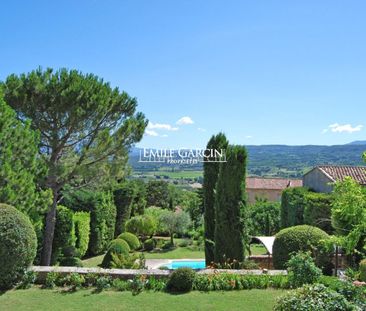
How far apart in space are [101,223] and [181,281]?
1450cm

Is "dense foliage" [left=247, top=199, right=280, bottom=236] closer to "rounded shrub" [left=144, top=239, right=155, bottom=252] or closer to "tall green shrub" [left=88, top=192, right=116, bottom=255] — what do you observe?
"rounded shrub" [left=144, top=239, right=155, bottom=252]

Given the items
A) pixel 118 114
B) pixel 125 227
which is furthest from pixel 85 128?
pixel 125 227

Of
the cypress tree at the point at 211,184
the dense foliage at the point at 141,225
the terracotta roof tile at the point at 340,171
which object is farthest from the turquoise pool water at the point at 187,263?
the terracotta roof tile at the point at 340,171

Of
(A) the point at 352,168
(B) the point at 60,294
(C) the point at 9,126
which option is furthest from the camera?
(A) the point at 352,168

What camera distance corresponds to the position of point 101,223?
2480 cm

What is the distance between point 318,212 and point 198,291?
1358cm

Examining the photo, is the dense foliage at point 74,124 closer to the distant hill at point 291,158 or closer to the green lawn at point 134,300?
the green lawn at point 134,300

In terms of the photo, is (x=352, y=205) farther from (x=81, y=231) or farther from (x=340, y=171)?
(x=340, y=171)

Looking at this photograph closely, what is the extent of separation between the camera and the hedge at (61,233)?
19.1 metres

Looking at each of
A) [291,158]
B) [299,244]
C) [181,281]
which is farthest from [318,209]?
[291,158]

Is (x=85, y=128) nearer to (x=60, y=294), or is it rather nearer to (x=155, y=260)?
(x=60, y=294)

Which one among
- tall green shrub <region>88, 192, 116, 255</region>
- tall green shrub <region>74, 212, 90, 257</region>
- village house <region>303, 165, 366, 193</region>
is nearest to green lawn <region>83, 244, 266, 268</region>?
tall green shrub <region>88, 192, 116, 255</region>

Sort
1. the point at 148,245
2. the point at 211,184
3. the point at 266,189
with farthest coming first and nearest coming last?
the point at 266,189
the point at 148,245
the point at 211,184

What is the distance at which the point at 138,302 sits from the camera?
401 inches
